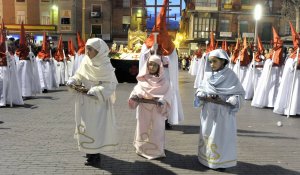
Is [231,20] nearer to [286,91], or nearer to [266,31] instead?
[266,31]

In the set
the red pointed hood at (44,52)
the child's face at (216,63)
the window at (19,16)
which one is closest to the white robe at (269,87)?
the child's face at (216,63)

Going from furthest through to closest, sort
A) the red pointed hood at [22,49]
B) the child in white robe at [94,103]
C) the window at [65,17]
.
Result: the window at [65,17], the red pointed hood at [22,49], the child in white robe at [94,103]

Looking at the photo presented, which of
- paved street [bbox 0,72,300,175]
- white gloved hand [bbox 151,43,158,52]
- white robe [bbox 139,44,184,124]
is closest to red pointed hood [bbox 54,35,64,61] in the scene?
paved street [bbox 0,72,300,175]

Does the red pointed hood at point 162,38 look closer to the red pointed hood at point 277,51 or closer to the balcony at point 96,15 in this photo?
the red pointed hood at point 277,51

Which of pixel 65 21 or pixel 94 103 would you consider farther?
pixel 65 21

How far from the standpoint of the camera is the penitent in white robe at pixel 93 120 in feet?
16.4

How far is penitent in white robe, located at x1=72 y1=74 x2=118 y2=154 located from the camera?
501cm

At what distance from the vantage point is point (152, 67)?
534 cm

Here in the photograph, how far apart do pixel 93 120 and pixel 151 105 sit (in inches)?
37.1

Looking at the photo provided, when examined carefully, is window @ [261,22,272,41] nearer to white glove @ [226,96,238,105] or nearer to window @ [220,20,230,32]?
window @ [220,20,230,32]

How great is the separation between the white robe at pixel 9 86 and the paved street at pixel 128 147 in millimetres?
582

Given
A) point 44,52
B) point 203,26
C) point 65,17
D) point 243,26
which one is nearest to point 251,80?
point 44,52

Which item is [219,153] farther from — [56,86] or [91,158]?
[56,86]

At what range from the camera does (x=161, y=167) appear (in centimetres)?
526
